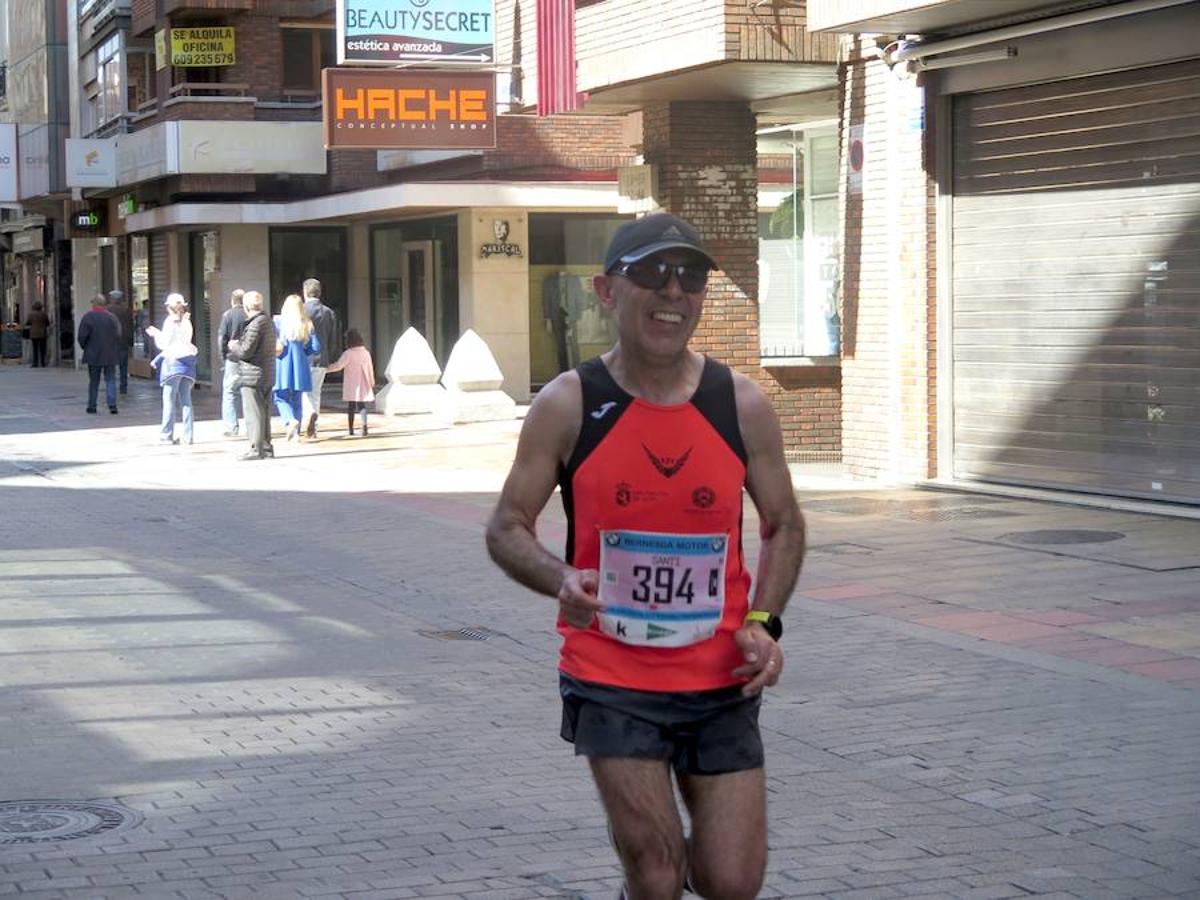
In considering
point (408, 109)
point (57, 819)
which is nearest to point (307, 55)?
point (408, 109)

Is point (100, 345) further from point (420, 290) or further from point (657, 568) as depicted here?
point (657, 568)

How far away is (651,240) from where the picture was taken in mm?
4152

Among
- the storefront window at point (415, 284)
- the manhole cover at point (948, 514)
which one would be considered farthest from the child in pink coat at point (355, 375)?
the manhole cover at point (948, 514)

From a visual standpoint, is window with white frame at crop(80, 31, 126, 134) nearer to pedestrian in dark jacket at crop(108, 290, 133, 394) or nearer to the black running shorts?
pedestrian in dark jacket at crop(108, 290, 133, 394)

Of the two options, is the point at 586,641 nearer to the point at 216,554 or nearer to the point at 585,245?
the point at 216,554

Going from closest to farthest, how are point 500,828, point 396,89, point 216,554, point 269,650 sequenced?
point 500,828
point 269,650
point 216,554
point 396,89

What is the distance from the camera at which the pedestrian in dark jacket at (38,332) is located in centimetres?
5219

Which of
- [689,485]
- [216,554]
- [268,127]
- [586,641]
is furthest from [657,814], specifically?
[268,127]

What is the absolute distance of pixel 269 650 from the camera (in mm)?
9844

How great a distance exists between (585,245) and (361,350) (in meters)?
8.25

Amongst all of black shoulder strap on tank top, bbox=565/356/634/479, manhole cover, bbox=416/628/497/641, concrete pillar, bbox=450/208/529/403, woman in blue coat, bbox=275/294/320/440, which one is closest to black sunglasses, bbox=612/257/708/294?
black shoulder strap on tank top, bbox=565/356/634/479

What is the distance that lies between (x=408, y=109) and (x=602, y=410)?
2013cm

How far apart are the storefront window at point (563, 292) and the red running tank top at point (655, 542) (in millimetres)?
27099

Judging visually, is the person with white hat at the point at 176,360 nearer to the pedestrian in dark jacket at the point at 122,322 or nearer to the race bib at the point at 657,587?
the pedestrian in dark jacket at the point at 122,322
